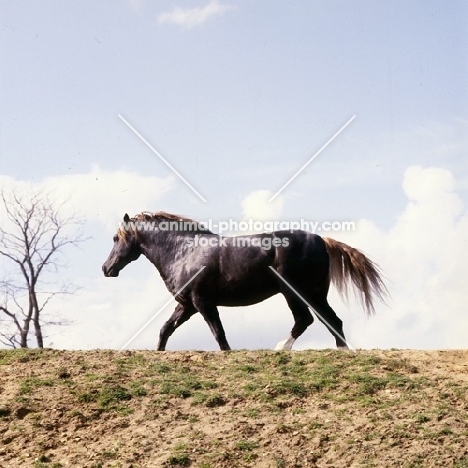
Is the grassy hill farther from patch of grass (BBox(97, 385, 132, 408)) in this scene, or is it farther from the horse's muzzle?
the horse's muzzle

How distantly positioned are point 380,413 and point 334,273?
13.4 feet

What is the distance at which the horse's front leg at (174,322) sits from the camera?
16.2 m

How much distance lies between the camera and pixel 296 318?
15.8 m

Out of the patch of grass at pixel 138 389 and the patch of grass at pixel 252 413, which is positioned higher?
the patch of grass at pixel 138 389

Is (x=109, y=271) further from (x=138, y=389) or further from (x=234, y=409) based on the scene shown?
(x=234, y=409)

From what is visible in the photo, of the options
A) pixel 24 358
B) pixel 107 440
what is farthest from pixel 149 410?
pixel 24 358

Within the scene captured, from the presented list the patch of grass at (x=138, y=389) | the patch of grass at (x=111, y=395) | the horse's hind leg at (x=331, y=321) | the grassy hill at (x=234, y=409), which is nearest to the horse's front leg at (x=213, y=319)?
the grassy hill at (x=234, y=409)

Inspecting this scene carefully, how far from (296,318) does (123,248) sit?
354cm

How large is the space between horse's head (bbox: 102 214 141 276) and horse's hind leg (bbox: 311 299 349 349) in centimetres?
354

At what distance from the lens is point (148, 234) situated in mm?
17156

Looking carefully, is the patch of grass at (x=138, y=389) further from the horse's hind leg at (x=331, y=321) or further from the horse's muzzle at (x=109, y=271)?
the horse's muzzle at (x=109, y=271)

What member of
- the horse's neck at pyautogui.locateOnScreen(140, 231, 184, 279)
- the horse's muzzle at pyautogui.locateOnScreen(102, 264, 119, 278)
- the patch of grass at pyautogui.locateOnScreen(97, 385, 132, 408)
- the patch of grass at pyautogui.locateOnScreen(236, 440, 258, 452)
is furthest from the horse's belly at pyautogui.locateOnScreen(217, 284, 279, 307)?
the patch of grass at pyautogui.locateOnScreen(236, 440, 258, 452)

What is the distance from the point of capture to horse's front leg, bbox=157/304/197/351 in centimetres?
1623

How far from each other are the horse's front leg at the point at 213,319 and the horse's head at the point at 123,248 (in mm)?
1932
